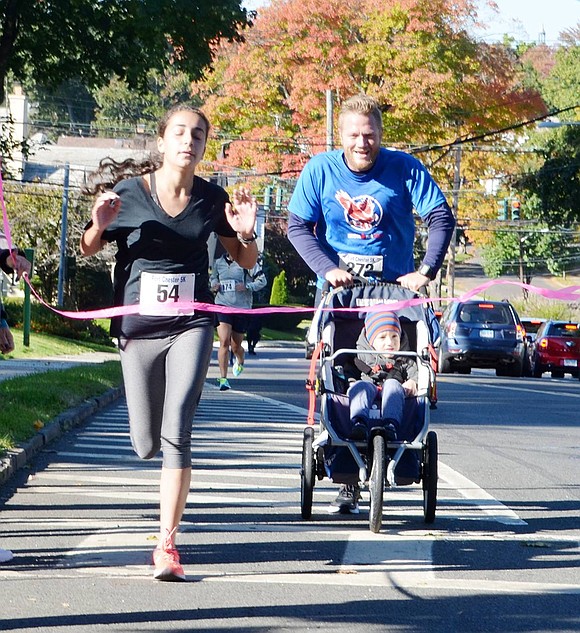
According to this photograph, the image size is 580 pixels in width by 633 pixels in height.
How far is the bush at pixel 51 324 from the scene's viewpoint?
33406mm

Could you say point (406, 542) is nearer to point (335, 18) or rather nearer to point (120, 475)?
point (120, 475)

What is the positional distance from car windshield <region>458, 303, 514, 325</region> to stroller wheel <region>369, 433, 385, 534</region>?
22056 mm

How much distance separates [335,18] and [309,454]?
136 feet

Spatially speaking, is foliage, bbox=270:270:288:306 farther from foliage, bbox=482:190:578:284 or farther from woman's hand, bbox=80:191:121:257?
woman's hand, bbox=80:191:121:257

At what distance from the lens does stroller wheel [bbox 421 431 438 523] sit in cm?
756

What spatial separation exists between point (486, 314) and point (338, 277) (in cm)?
2215

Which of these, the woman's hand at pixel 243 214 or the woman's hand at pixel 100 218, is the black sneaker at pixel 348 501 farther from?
the woman's hand at pixel 100 218

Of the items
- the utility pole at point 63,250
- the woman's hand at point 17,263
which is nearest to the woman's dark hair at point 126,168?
the woman's hand at point 17,263

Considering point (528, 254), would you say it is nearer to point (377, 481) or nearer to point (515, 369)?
point (515, 369)

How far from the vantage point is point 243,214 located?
6.46 m

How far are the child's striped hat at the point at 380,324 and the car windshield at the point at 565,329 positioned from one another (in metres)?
24.9

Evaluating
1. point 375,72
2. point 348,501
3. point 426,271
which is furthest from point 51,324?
point 426,271

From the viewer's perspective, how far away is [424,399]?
7586 millimetres

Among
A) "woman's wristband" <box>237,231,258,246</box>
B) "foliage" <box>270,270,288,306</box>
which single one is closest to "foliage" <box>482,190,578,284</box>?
"foliage" <box>270,270,288,306</box>
